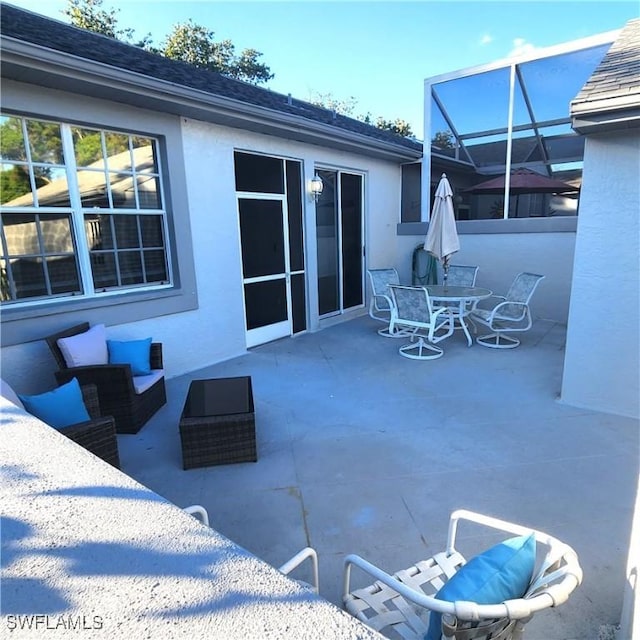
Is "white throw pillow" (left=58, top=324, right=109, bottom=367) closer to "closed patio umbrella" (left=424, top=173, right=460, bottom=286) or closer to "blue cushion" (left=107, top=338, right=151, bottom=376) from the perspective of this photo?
"blue cushion" (left=107, top=338, right=151, bottom=376)

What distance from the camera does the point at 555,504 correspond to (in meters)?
2.56

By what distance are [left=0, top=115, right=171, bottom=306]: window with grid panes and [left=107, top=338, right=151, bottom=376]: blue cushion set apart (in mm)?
818

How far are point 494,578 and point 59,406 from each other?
2.77 m

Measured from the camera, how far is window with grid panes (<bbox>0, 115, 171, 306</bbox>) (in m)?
3.76

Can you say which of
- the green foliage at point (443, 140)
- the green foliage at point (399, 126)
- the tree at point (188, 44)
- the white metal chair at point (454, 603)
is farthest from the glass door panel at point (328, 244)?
the green foliage at point (399, 126)

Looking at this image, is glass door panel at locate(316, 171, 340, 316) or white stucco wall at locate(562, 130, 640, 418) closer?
white stucco wall at locate(562, 130, 640, 418)

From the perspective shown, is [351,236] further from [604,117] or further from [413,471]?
[413,471]

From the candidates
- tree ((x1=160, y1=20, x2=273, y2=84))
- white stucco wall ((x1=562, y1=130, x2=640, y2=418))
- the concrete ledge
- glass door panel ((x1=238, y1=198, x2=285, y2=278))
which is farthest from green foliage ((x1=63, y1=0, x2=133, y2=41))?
the concrete ledge

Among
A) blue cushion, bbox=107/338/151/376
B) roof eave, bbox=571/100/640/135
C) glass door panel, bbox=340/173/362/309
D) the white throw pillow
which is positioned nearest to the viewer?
roof eave, bbox=571/100/640/135

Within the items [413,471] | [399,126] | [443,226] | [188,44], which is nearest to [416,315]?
[443,226]

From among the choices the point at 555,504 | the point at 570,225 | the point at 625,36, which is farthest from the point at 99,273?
the point at 570,225

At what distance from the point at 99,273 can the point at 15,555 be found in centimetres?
395

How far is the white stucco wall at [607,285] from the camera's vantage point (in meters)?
3.45

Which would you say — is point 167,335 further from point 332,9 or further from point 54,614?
point 332,9
